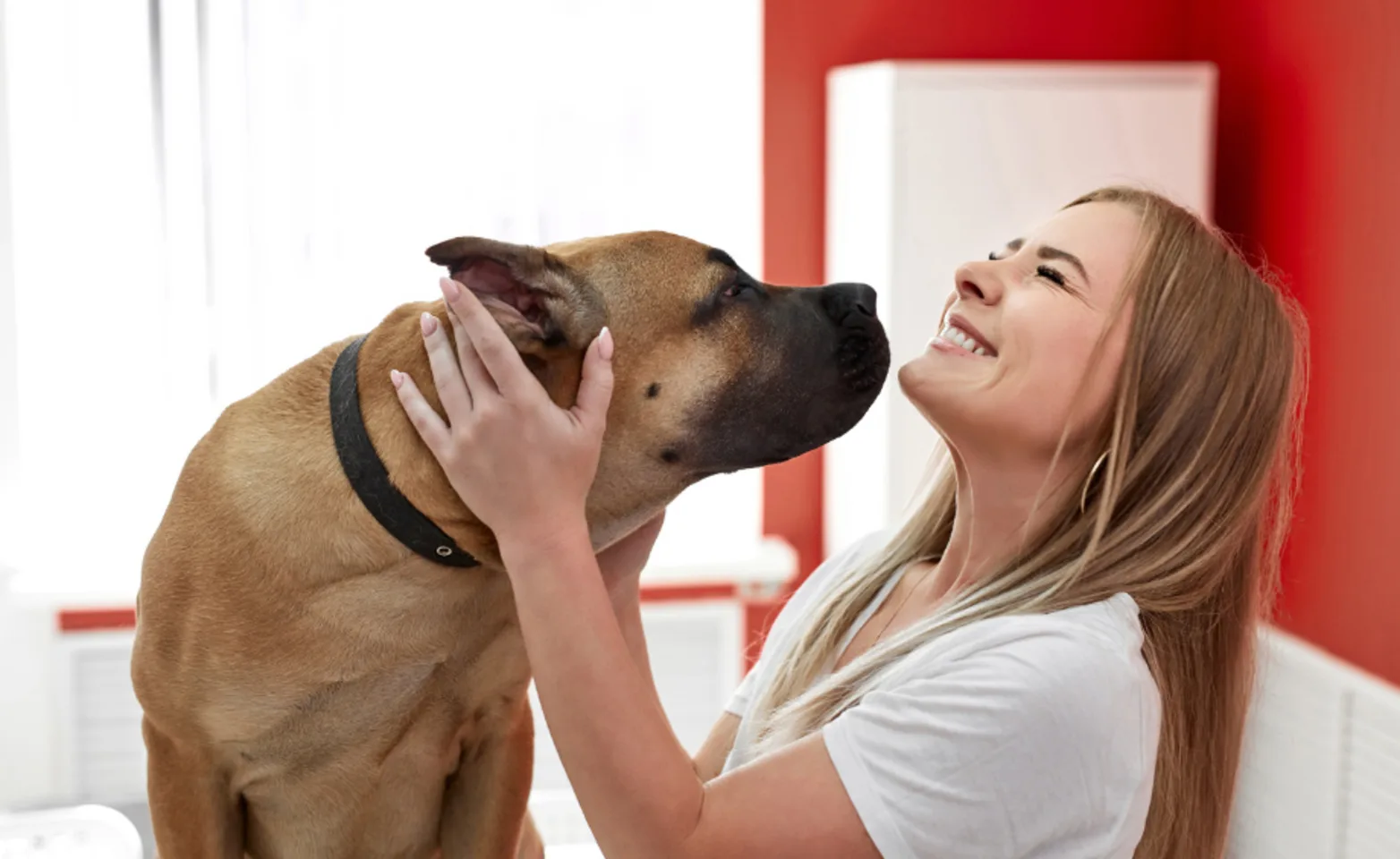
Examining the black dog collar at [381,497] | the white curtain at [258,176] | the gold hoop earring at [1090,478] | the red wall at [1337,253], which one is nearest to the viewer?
the black dog collar at [381,497]

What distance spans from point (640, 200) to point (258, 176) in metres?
0.97

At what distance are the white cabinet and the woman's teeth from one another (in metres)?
1.74

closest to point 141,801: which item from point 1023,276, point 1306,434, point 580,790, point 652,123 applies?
point 652,123

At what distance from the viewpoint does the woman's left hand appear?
114 centimetres

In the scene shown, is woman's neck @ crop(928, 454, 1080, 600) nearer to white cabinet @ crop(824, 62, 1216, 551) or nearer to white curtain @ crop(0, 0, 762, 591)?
white cabinet @ crop(824, 62, 1216, 551)

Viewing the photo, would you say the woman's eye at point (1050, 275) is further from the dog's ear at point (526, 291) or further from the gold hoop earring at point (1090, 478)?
the dog's ear at point (526, 291)

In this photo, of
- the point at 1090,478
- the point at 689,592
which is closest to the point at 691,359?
the point at 1090,478

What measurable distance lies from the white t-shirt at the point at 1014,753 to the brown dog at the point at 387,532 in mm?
295

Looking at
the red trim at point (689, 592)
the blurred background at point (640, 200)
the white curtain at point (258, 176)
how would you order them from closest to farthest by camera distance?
1. the blurred background at point (640, 200)
2. the white curtain at point (258, 176)
3. the red trim at point (689, 592)

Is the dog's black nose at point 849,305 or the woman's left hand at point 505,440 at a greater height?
the dog's black nose at point 849,305

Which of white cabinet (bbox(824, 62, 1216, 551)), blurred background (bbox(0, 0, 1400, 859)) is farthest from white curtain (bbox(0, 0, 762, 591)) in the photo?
white cabinet (bbox(824, 62, 1216, 551))

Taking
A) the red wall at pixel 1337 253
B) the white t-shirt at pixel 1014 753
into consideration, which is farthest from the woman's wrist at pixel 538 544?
the red wall at pixel 1337 253

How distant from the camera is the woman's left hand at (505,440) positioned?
3.73 ft

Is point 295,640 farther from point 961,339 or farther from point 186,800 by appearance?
point 961,339
